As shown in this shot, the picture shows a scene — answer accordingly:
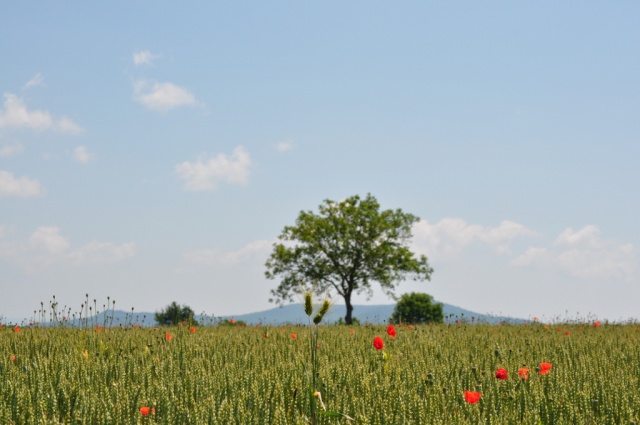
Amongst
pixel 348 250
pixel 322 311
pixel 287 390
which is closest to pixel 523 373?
pixel 287 390

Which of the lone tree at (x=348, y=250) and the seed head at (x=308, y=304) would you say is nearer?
the seed head at (x=308, y=304)

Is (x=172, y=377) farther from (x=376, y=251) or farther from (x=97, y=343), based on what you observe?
(x=376, y=251)

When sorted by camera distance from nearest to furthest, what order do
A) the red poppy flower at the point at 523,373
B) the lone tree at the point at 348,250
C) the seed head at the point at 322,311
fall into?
1. the seed head at the point at 322,311
2. the red poppy flower at the point at 523,373
3. the lone tree at the point at 348,250

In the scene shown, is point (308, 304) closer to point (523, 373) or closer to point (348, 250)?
point (523, 373)

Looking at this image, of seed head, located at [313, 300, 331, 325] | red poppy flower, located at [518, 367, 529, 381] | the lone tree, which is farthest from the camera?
the lone tree

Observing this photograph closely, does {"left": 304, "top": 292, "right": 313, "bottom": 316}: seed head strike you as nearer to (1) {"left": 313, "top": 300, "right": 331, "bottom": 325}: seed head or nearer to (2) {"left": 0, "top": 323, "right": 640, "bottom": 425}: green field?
(1) {"left": 313, "top": 300, "right": 331, "bottom": 325}: seed head

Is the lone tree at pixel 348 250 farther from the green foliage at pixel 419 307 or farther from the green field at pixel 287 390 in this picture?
the green field at pixel 287 390

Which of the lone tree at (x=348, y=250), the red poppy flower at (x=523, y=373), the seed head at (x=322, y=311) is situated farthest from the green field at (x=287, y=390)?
the lone tree at (x=348, y=250)

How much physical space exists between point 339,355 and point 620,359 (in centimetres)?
314

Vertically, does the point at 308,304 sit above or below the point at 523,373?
above

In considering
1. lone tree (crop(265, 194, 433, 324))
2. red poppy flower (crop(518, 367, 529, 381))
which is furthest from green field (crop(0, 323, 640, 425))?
lone tree (crop(265, 194, 433, 324))

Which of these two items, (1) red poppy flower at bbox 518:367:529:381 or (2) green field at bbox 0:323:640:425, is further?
(1) red poppy flower at bbox 518:367:529:381

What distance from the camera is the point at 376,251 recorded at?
32.2 metres

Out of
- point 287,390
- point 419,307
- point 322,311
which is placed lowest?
point 419,307
